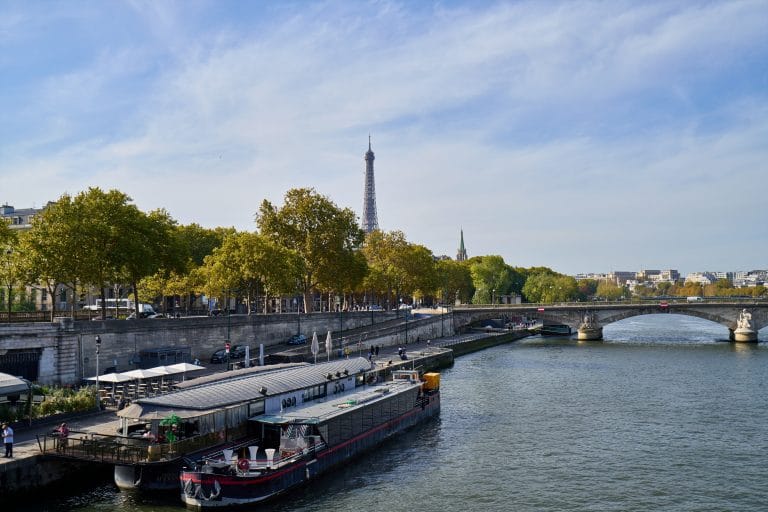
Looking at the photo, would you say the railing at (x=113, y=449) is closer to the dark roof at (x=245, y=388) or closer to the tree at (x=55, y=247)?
the dark roof at (x=245, y=388)

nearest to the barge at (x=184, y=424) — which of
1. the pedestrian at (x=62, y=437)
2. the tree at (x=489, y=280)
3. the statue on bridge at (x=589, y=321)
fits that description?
the pedestrian at (x=62, y=437)

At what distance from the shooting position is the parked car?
56381mm

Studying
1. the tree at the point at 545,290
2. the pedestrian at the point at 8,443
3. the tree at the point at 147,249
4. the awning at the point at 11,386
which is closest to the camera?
the pedestrian at the point at 8,443

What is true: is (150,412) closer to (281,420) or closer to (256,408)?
(256,408)

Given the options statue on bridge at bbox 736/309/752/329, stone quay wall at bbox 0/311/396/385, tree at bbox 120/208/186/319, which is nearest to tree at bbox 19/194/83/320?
tree at bbox 120/208/186/319

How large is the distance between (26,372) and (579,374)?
152 ft

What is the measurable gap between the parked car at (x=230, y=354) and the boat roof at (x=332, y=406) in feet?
52.9

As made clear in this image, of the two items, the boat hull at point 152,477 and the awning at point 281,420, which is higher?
the awning at point 281,420

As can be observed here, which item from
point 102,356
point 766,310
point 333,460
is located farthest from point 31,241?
point 766,310

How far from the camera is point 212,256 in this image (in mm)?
80250

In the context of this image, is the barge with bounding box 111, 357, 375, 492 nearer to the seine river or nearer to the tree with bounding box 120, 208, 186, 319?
the seine river

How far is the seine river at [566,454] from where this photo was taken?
28672 mm

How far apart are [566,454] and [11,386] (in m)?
27.2

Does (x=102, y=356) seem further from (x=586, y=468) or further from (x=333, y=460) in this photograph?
(x=586, y=468)
